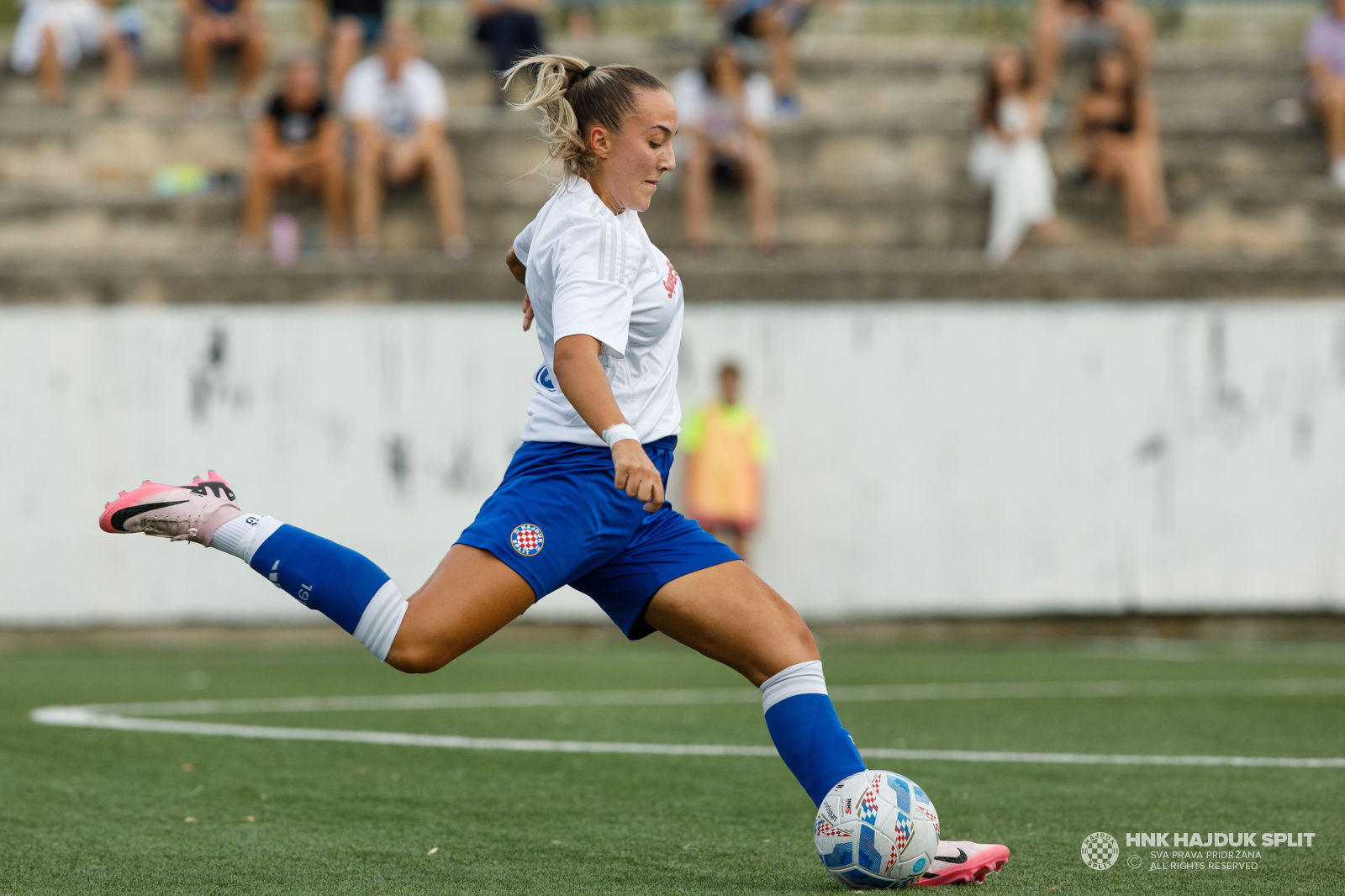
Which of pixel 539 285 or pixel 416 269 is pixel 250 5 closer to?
pixel 416 269

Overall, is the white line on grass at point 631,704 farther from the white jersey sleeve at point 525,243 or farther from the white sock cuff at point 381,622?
the white jersey sleeve at point 525,243

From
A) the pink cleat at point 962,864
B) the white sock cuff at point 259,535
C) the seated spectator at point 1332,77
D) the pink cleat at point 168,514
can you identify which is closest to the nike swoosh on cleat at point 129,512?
the pink cleat at point 168,514

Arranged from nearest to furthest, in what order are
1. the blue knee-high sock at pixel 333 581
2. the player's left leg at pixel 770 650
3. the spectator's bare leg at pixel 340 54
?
the blue knee-high sock at pixel 333 581 < the player's left leg at pixel 770 650 < the spectator's bare leg at pixel 340 54

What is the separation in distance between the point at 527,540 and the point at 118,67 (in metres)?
12.9

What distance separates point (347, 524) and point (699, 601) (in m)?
8.05

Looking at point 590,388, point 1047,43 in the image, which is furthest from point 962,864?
point 1047,43

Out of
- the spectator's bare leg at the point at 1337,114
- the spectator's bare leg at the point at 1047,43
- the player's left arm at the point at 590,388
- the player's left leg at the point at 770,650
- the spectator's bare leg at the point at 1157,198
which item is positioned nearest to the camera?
the player's left arm at the point at 590,388

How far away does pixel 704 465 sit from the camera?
1139 cm

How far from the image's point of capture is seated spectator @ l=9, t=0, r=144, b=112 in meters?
15.0

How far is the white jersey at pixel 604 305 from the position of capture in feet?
11.7

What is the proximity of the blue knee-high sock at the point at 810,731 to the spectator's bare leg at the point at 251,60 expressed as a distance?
12.6 meters

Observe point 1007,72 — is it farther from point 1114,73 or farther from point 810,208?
point 810,208

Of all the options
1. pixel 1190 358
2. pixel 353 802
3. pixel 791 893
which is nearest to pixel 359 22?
pixel 1190 358

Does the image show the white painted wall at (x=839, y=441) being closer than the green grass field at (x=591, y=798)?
No
